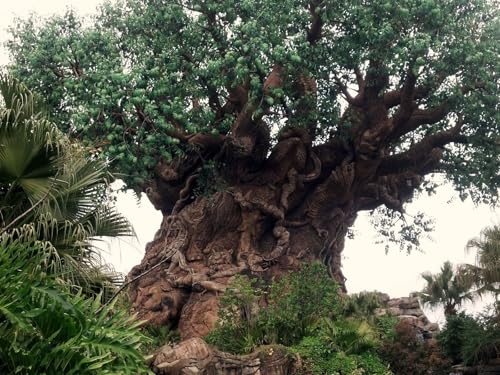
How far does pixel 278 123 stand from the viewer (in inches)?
617

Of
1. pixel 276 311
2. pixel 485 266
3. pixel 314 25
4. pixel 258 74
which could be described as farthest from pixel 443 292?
pixel 258 74

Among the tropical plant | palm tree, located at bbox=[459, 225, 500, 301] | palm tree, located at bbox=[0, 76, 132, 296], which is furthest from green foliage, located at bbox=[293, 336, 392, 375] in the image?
palm tree, located at bbox=[0, 76, 132, 296]

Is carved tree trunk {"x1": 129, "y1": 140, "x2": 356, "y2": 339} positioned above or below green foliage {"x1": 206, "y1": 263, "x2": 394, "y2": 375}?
above

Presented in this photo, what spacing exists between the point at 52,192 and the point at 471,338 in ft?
36.1

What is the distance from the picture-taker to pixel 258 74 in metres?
12.9

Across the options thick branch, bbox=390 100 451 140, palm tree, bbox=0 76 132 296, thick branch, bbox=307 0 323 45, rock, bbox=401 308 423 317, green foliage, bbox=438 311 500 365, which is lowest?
green foliage, bbox=438 311 500 365

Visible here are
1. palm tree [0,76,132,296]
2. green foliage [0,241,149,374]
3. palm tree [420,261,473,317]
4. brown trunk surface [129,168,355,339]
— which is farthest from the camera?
palm tree [420,261,473,317]

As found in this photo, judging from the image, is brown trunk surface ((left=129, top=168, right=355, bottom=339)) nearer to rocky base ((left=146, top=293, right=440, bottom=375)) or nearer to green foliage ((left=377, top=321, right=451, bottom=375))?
green foliage ((left=377, top=321, right=451, bottom=375))

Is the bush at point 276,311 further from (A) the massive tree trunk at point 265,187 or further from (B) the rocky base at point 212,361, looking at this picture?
(A) the massive tree trunk at point 265,187

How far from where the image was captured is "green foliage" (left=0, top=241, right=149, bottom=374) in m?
5.43

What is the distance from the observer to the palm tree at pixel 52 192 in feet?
22.3

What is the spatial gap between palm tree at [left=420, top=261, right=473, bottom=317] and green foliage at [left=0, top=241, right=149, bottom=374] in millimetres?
15334

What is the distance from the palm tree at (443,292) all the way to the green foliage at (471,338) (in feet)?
10.2

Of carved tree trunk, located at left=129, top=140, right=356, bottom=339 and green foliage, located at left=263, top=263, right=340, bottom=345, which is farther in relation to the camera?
carved tree trunk, located at left=129, top=140, right=356, bottom=339
